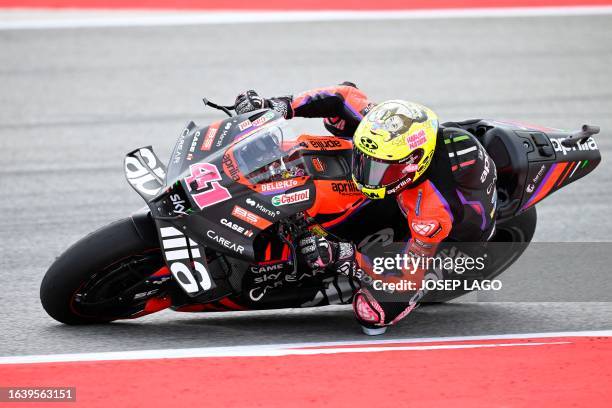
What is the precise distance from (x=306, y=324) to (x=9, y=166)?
3.75m

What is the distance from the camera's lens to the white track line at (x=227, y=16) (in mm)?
12086

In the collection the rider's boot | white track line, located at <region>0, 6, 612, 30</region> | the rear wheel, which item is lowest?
the rider's boot

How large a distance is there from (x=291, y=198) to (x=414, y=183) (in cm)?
63

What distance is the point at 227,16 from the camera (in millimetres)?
12422

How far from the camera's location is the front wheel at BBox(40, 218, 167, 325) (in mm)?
5109

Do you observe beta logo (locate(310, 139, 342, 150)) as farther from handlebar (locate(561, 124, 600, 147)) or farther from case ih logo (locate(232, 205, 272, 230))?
handlebar (locate(561, 124, 600, 147))

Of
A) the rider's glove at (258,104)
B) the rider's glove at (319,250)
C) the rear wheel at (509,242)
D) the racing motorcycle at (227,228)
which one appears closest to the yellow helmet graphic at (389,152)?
the racing motorcycle at (227,228)

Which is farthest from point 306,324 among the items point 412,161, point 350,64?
point 350,64

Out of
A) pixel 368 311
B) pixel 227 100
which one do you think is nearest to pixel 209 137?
pixel 368 311

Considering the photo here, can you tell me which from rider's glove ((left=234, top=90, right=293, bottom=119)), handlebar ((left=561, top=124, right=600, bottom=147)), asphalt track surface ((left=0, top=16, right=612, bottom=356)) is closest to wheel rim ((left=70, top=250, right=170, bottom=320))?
asphalt track surface ((left=0, top=16, right=612, bottom=356))

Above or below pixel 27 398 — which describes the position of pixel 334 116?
above

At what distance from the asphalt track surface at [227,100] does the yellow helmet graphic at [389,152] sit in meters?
0.85

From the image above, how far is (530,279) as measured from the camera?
21.0 feet

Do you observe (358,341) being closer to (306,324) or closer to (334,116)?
(306,324)
